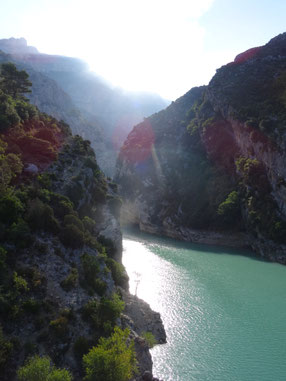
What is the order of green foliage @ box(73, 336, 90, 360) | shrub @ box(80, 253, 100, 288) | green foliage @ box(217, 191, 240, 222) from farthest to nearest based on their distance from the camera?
green foliage @ box(217, 191, 240, 222) < shrub @ box(80, 253, 100, 288) < green foliage @ box(73, 336, 90, 360)

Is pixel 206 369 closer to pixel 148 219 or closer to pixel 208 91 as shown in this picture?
pixel 148 219

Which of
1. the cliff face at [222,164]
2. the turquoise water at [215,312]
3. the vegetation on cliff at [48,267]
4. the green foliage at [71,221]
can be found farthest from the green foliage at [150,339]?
the cliff face at [222,164]

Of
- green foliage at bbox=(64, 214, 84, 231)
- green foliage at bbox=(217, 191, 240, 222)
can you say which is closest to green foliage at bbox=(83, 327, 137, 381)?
green foliage at bbox=(64, 214, 84, 231)

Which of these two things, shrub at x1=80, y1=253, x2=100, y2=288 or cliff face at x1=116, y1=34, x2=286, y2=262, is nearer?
shrub at x1=80, y1=253, x2=100, y2=288

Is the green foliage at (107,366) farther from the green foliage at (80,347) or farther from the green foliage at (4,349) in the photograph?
the green foliage at (4,349)

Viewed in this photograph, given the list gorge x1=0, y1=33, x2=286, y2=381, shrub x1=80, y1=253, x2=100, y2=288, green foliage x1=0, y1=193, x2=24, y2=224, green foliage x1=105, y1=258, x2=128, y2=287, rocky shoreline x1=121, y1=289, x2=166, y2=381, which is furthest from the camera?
green foliage x1=105, y1=258, x2=128, y2=287

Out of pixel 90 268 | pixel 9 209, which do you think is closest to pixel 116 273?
pixel 90 268

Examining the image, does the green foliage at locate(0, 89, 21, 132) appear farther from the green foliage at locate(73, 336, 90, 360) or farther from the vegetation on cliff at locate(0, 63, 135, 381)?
the green foliage at locate(73, 336, 90, 360)
